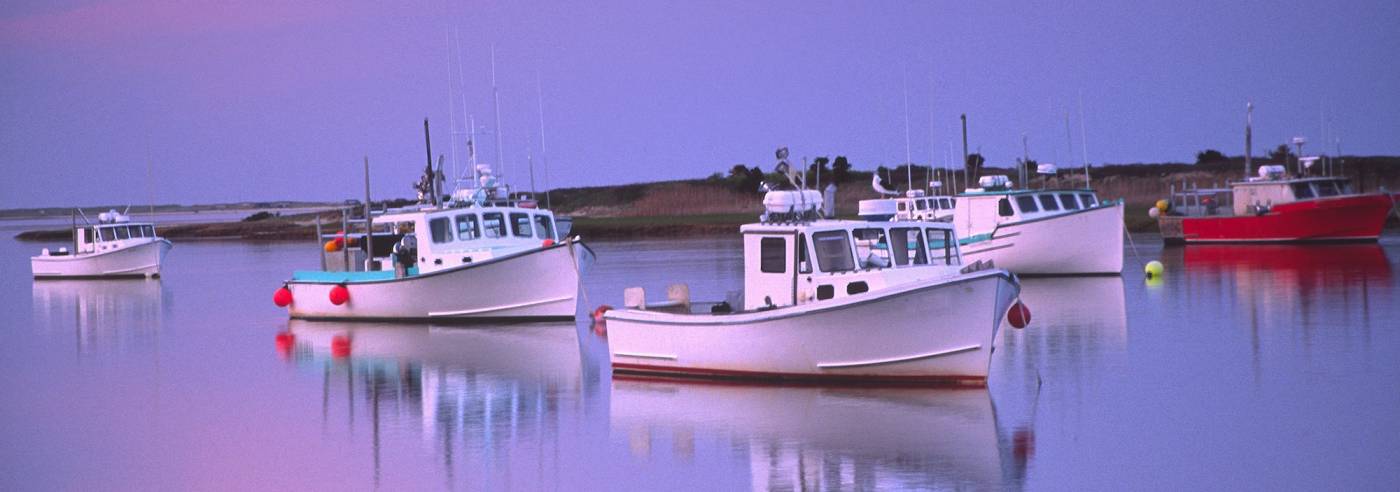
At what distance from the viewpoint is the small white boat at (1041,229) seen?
117 ft

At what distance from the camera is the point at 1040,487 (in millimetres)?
12289

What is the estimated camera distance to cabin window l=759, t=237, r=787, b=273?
59.5ft

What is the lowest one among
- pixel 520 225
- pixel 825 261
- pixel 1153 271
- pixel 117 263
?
pixel 1153 271

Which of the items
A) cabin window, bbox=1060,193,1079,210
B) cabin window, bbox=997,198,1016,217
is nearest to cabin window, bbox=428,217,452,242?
cabin window, bbox=997,198,1016,217

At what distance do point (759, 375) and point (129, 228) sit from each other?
39.3 m

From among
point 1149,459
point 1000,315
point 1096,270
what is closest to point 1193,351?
point 1000,315

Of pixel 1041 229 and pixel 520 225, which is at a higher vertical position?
pixel 520 225

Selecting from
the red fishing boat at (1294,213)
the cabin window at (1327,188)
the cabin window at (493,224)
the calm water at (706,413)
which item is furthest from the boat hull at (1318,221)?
the cabin window at (493,224)

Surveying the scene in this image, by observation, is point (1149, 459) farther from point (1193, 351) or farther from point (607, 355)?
point (607, 355)

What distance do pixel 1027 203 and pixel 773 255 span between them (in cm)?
1982

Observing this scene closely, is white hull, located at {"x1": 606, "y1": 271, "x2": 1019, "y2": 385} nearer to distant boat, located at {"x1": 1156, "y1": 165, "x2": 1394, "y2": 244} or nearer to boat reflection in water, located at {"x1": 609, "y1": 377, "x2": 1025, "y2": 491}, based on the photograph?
boat reflection in water, located at {"x1": 609, "y1": 377, "x2": 1025, "y2": 491}

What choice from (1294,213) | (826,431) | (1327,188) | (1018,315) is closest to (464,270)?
(1018,315)

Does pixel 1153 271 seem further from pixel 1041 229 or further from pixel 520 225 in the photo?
pixel 520 225

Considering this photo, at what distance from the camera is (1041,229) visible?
3581 centimetres
